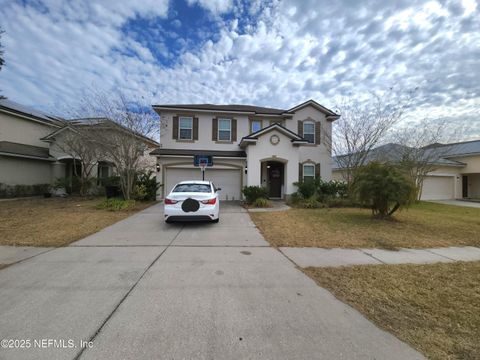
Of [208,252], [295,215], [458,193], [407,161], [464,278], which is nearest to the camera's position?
[464,278]

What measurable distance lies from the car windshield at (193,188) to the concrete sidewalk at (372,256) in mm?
3973

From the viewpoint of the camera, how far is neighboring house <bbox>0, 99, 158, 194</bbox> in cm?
1669

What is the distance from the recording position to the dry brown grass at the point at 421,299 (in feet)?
8.44

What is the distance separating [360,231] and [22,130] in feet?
83.0

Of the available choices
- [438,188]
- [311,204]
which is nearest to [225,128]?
[311,204]

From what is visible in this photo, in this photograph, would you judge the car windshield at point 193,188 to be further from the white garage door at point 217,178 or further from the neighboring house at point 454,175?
the neighboring house at point 454,175

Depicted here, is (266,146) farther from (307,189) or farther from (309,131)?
(309,131)

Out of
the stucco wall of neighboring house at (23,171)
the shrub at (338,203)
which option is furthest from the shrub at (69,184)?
the shrub at (338,203)

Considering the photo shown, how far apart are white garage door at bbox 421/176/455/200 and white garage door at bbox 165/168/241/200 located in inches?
720

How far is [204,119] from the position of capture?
54.6 feet

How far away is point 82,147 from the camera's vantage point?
54.1 ft

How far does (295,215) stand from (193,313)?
820cm

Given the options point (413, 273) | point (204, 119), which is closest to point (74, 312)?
point (413, 273)

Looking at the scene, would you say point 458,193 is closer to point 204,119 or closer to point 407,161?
point 407,161
